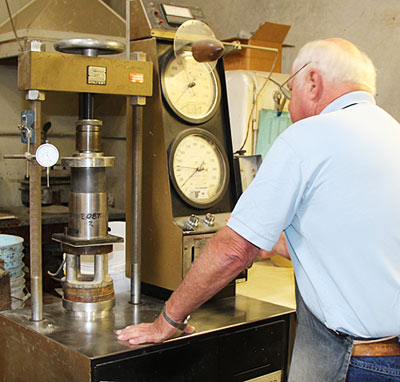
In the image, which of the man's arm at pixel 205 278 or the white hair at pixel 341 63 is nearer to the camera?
the man's arm at pixel 205 278

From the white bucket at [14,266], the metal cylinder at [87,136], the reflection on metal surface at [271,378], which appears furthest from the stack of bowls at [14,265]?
the reflection on metal surface at [271,378]

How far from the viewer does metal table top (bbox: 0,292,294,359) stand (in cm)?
143

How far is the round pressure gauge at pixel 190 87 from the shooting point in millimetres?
1788

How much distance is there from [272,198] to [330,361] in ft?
1.35

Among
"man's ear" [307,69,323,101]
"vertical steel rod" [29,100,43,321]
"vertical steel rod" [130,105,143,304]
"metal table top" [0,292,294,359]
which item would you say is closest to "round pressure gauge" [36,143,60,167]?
"vertical steel rod" [29,100,43,321]

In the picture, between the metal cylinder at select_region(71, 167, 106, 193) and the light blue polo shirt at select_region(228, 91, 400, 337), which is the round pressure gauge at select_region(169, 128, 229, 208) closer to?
the metal cylinder at select_region(71, 167, 106, 193)

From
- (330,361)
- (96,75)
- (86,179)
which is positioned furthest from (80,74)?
(330,361)

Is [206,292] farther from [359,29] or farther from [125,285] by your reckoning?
[359,29]

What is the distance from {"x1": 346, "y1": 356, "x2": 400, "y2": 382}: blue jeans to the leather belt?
0.03ft

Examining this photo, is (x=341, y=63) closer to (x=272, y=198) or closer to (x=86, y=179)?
(x=272, y=198)

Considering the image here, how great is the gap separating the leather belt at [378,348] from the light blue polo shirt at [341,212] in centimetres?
5

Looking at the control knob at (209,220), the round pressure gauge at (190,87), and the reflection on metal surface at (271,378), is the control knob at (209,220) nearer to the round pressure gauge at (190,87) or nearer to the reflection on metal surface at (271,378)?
the round pressure gauge at (190,87)

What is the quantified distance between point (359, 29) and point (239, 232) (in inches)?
77.9

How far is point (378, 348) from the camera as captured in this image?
4.32 feet
